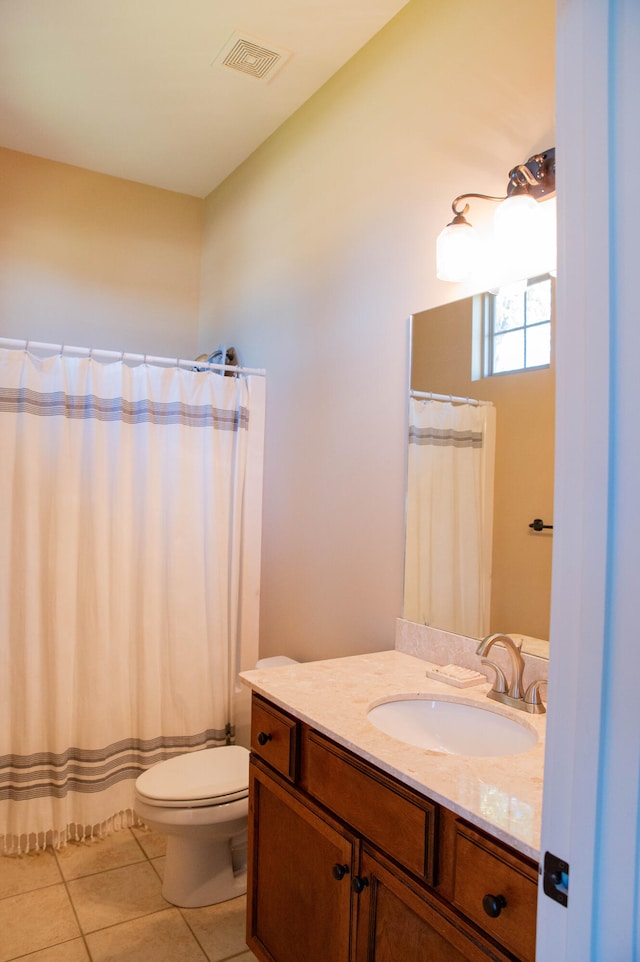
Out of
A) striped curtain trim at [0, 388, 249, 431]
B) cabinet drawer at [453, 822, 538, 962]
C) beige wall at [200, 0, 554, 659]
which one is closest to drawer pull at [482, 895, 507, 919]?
cabinet drawer at [453, 822, 538, 962]

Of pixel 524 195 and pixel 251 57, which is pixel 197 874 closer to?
pixel 524 195

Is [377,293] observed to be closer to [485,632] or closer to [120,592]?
[485,632]

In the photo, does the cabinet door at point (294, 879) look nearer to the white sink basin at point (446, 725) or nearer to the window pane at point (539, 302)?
the white sink basin at point (446, 725)

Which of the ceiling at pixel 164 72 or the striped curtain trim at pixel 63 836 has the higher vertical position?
the ceiling at pixel 164 72

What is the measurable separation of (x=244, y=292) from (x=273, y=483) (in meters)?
1.01

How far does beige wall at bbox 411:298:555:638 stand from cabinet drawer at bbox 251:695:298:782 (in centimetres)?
60

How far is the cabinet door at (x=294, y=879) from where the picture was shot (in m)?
1.34

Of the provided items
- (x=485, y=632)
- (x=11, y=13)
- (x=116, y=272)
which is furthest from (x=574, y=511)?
(x=116, y=272)

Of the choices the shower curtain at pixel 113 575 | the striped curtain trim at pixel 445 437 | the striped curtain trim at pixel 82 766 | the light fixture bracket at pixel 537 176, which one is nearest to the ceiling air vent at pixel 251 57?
the shower curtain at pixel 113 575

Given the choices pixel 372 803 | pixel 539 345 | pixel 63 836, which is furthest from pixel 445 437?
pixel 63 836

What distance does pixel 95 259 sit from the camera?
3.31 metres

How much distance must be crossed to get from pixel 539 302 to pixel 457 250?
0.92 ft

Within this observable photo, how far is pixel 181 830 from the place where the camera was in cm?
197

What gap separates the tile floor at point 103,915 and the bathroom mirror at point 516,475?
47.6 inches
